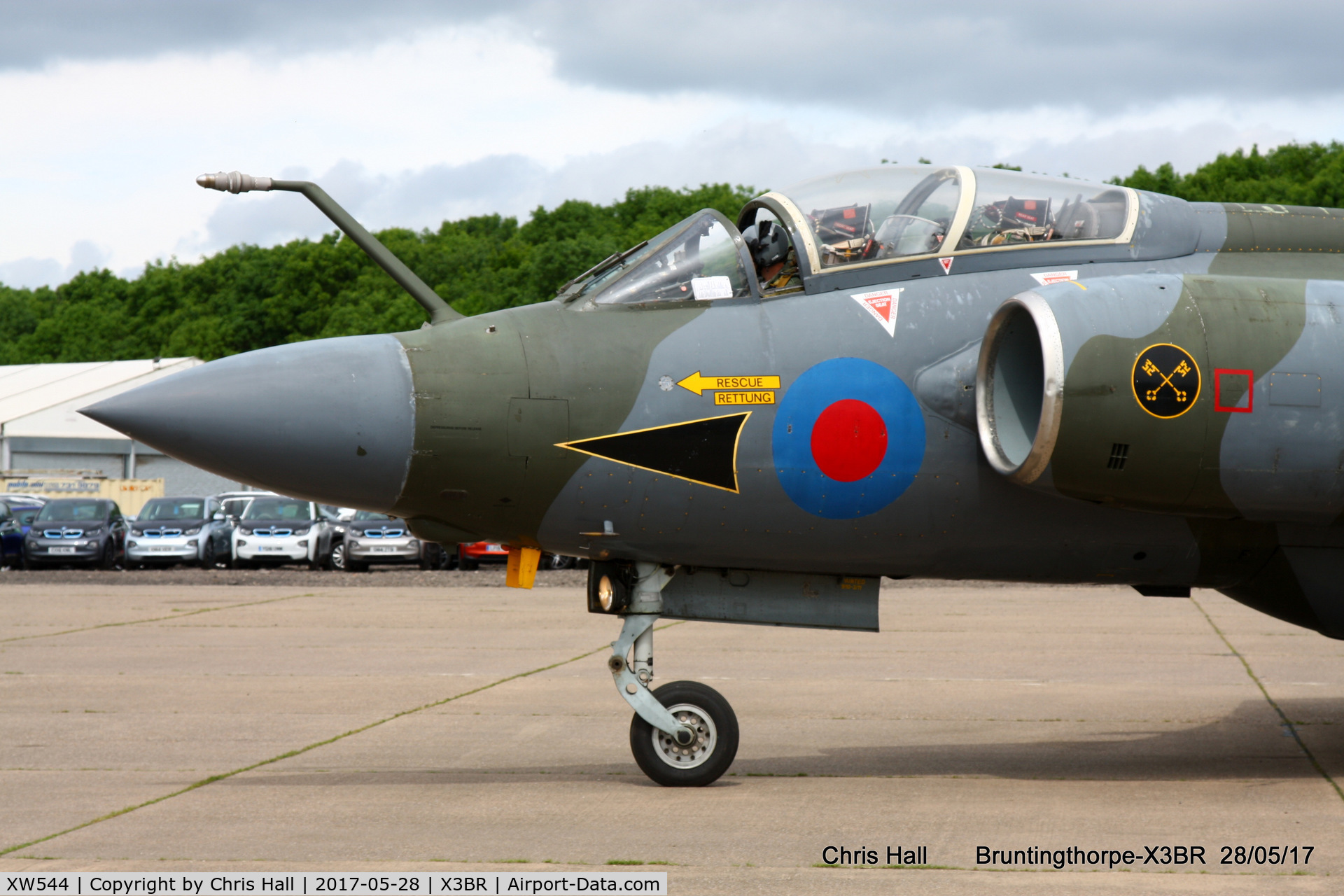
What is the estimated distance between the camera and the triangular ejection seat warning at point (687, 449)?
649cm

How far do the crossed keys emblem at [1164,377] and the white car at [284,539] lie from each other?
73.0 ft

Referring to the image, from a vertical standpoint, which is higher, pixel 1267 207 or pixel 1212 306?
pixel 1267 207

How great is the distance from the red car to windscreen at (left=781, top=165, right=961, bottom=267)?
18280 millimetres

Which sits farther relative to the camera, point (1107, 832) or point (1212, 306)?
point (1212, 306)

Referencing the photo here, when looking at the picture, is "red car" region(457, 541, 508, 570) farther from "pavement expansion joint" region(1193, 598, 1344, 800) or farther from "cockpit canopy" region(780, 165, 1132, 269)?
"cockpit canopy" region(780, 165, 1132, 269)

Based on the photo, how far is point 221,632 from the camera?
50.2 ft

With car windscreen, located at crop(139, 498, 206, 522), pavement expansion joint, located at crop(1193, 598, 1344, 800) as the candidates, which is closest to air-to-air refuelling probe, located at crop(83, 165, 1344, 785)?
pavement expansion joint, located at crop(1193, 598, 1344, 800)

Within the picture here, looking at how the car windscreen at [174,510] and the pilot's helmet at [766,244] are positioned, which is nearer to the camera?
the pilot's helmet at [766,244]

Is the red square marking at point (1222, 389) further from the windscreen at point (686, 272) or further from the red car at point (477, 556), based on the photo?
the red car at point (477, 556)

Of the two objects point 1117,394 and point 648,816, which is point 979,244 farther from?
point 648,816

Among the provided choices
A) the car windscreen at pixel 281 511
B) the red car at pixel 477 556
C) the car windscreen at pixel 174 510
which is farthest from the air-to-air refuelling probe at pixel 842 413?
the car windscreen at pixel 174 510

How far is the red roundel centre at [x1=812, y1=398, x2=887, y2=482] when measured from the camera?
6.55 metres

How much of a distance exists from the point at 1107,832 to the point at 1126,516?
5.56ft

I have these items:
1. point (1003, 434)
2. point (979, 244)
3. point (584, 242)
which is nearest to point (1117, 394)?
point (1003, 434)
